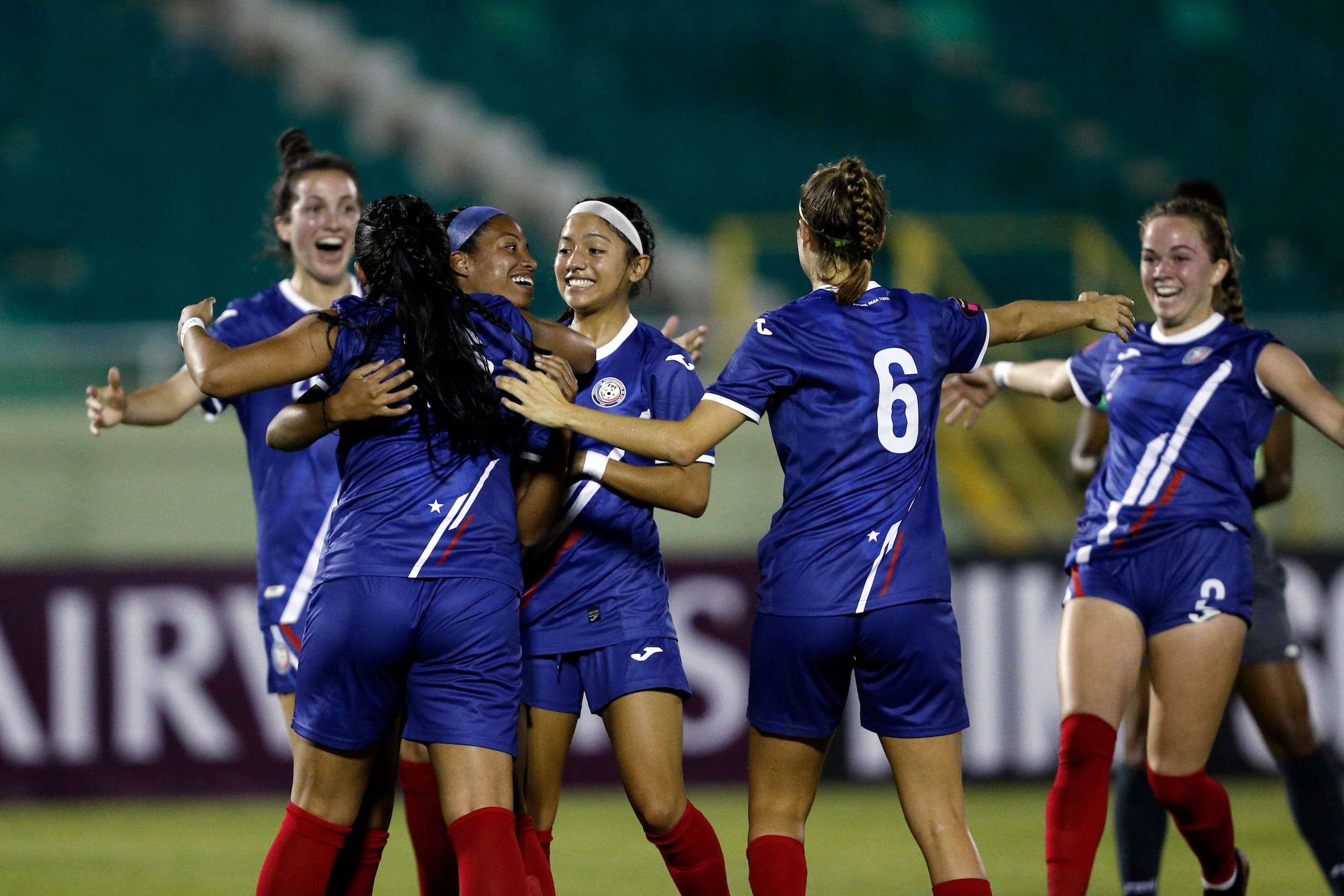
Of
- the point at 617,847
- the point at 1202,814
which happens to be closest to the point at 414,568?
the point at 1202,814

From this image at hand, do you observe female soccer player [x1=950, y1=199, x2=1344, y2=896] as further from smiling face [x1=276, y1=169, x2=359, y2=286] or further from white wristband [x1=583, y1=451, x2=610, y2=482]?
smiling face [x1=276, y1=169, x2=359, y2=286]

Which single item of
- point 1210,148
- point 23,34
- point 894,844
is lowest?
point 894,844

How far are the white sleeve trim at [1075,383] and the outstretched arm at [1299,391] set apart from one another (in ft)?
1.76

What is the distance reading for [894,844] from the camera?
645 cm

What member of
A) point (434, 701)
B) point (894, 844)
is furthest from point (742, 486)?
point (434, 701)

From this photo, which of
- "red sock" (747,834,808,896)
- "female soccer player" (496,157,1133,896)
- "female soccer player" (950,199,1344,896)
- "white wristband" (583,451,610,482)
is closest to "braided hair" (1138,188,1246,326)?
"female soccer player" (950,199,1344,896)

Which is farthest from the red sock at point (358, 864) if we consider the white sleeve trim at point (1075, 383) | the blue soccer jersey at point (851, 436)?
the white sleeve trim at point (1075, 383)

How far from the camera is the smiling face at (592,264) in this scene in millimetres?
3996

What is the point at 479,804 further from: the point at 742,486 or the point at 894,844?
the point at 742,486

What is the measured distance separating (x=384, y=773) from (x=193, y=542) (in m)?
5.64

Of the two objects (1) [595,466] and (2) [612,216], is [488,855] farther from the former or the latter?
(2) [612,216]

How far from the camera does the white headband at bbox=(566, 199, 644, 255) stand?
404 centimetres

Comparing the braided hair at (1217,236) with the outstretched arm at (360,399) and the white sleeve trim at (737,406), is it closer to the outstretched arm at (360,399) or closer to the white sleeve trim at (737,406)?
the white sleeve trim at (737,406)

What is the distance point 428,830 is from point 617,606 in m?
0.84
